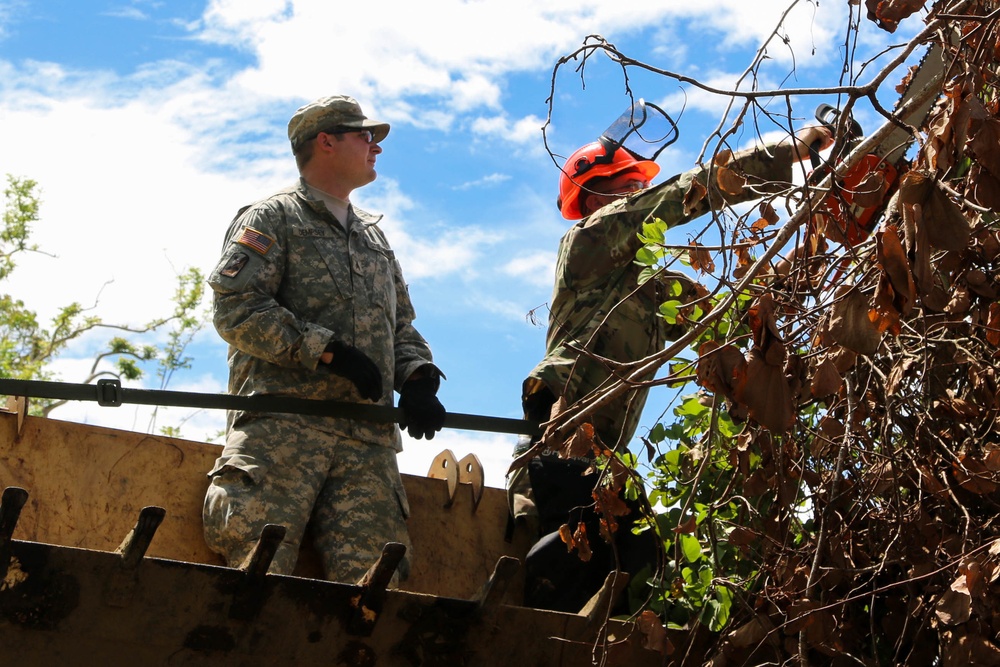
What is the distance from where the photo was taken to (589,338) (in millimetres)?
3918

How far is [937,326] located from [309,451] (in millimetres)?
1958

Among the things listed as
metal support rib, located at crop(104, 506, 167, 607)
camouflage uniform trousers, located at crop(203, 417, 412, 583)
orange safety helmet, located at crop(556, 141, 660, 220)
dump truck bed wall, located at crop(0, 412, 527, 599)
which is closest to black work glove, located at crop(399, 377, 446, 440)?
camouflage uniform trousers, located at crop(203, 417, 412, 583)

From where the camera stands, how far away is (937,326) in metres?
2.93

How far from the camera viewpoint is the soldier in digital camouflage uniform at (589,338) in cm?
399

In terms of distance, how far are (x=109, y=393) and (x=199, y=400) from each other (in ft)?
1.12

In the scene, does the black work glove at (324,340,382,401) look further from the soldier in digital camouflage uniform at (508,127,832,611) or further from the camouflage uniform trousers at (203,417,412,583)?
the soldier in digital camouflage uniform at (508,127,832,611)

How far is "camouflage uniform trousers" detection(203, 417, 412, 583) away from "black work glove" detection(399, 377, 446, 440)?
0.16 m

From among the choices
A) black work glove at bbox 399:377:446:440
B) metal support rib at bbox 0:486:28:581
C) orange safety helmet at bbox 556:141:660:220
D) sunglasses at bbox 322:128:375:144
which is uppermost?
orange safety helmet at bbox 556:141:660:220

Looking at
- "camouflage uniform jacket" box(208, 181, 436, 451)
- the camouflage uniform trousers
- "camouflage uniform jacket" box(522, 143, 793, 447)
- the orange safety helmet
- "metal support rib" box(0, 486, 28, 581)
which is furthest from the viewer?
the orange safety helmet

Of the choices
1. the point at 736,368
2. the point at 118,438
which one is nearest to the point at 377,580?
the point at 736,368

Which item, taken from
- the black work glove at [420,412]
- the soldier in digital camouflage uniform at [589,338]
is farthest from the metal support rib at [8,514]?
→ the soldier in digital camouflage uniform at [589,338]

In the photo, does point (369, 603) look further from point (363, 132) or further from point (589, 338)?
point (363, 132)

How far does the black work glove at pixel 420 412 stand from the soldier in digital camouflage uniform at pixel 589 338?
1.26 ft

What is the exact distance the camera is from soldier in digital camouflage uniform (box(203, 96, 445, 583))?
147 inches
